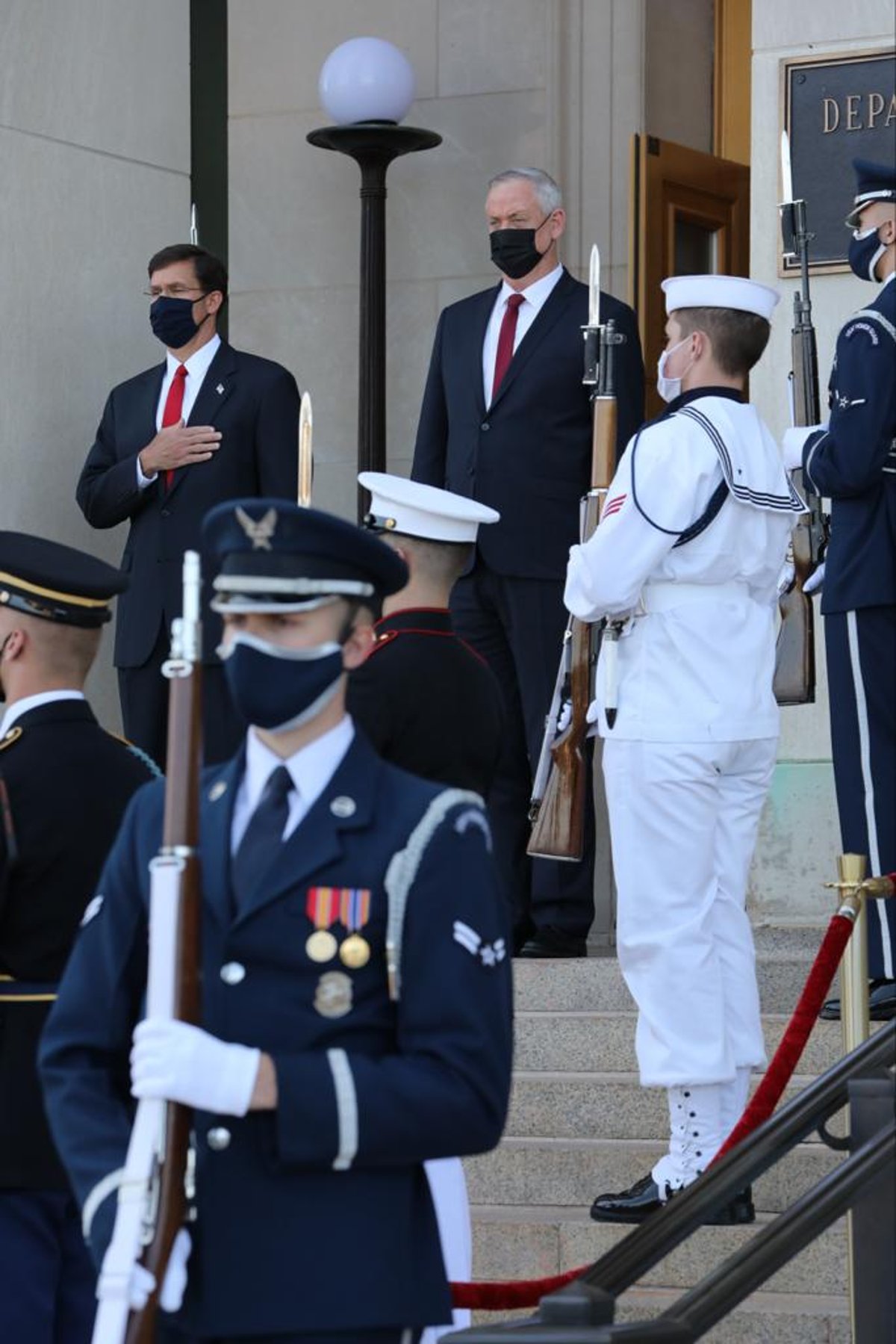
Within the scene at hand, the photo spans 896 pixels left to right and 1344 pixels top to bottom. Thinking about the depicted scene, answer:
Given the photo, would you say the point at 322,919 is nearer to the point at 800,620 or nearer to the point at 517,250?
the point at 800,620

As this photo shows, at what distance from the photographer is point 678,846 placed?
17.4 feet

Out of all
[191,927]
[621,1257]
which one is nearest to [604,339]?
[621,1257]

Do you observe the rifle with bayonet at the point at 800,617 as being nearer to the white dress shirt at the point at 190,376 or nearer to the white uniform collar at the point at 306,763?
the white dress shirt at the point at 190,376

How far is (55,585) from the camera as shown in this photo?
14.1 feet

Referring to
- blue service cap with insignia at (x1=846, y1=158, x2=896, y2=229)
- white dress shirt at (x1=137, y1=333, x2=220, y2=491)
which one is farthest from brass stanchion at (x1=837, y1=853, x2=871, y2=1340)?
white dress shirt at (x1=137, y1=333, x2=220, y2=491)

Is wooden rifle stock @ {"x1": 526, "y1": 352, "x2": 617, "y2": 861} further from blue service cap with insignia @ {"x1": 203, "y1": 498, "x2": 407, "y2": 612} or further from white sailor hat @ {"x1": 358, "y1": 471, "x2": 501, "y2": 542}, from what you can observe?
blue service cap with insignia @ {"x1": 203, "y1": 498, "x2": 407, "y2": 612}

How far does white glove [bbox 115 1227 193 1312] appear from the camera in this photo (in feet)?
9.01

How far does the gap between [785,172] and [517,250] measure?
91 cm

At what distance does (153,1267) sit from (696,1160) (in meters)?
2.59

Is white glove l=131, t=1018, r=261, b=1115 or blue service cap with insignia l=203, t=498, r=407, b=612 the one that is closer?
white glove l=131, t=1018, r=261, b=1115

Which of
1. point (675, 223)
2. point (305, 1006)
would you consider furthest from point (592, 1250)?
point (675, 223)

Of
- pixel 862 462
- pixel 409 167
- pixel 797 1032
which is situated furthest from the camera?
pixel 409 167

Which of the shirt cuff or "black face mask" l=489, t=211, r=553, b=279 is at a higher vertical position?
"black face mask" l=489, t=211, r=553, b=279

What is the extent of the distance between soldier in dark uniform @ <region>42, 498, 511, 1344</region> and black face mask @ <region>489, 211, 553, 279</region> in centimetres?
418
